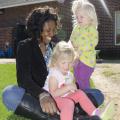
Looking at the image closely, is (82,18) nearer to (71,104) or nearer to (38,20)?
(38,20)

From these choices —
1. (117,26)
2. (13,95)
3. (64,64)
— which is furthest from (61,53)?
(117,26)

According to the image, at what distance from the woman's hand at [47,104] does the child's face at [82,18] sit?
1305 millimetres

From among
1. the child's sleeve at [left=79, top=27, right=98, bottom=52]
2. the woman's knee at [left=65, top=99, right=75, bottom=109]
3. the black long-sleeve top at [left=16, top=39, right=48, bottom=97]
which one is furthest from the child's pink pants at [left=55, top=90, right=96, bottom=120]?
the child's sleeve at [left=79, top=27, right=98, bottom=52]

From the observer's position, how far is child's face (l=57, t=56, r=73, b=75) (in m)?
4.56

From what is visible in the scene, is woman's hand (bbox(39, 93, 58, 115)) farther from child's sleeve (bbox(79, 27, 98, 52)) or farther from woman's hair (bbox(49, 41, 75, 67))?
child's sleeve (bbox(79, 27, 98, 52))

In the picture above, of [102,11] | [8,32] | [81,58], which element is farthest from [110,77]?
[8,32]

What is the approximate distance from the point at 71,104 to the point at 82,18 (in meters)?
1.29

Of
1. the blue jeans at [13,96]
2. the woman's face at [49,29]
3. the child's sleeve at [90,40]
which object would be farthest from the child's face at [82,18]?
the blue jeans at [13,96]

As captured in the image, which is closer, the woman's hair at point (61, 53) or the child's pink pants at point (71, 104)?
the child's pink pants at point (71, 104)

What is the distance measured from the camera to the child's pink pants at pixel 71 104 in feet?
14.2

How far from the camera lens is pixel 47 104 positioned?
A: 13.8 ft

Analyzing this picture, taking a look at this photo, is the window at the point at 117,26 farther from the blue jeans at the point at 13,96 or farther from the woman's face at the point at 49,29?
the blue jeans at the point at 13,96

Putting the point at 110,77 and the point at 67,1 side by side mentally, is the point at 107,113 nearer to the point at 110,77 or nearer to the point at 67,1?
the point at 110,77

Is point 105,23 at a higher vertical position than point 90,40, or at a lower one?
lower
